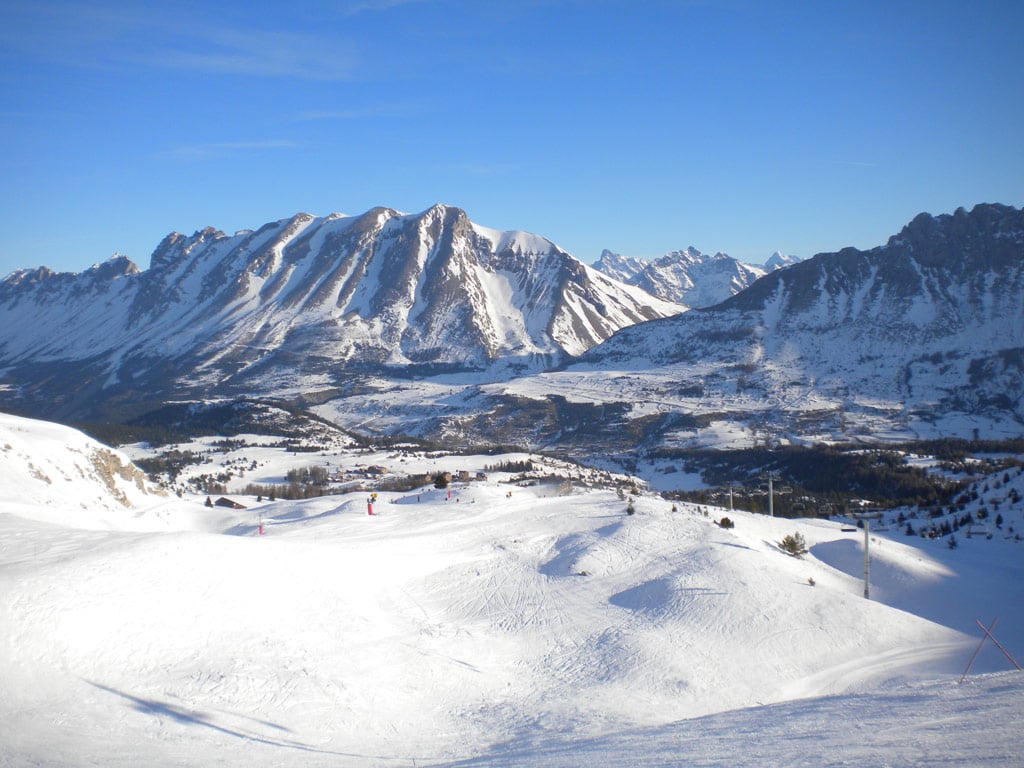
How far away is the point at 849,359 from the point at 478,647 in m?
160

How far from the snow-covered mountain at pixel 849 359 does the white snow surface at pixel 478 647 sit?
9705 centimetres

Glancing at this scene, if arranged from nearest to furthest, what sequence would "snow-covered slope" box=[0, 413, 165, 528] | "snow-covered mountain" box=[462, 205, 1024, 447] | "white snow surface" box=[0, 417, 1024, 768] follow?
"white snow surface" box=[0, 417, 1024, 768] → "snow-covered slope" box=[0, 413, 165, 528] → "snow-covered mountain" box=[462, 205, 1024, 447]

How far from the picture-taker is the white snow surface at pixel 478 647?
12.3 meters

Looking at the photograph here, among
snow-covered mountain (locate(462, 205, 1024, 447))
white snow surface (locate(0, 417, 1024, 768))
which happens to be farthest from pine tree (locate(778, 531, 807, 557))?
snow-covered mountain (locate(462, 205, 1024, 447))

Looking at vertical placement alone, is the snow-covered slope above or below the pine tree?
above

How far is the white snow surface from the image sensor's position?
486 inches

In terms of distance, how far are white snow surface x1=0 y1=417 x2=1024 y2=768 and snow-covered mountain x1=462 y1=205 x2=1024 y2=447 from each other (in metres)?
97.1

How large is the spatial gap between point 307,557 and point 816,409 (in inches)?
5161

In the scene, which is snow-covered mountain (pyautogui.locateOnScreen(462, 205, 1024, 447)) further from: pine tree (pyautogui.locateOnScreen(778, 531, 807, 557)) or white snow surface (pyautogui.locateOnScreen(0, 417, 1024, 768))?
white snow surface (pyautogui.locateOnScreen(0, 417, 1024, 768))

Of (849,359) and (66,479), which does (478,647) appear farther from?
(849,359)

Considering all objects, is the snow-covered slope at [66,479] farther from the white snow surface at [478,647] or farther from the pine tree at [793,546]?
the pine tree at [793,546]

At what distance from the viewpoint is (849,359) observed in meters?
162

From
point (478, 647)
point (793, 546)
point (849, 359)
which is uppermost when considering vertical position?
point (849, 359)

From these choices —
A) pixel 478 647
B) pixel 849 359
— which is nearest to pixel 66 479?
pixel 478 647
